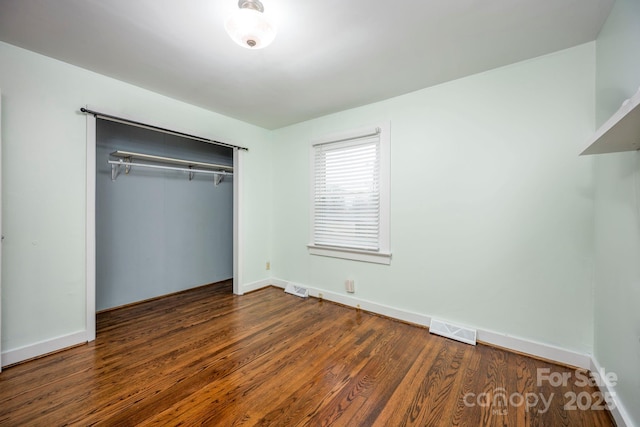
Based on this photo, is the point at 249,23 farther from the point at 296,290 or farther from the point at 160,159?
the point at 296,290

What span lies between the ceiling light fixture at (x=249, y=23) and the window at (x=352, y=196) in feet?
5.76

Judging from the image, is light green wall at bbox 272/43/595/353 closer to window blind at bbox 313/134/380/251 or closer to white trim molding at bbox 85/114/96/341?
window blind at bbox 313/134/380/251

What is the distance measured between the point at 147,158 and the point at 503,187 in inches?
159

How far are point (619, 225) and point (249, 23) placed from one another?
254 cm

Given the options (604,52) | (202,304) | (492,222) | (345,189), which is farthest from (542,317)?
(202,304)

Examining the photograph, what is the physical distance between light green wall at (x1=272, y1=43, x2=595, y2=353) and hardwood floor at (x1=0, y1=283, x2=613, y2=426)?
39 centimetres

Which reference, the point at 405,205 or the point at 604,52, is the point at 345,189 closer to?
the point at 405,205

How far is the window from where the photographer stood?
3.02m

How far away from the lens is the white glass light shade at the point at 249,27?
155cm

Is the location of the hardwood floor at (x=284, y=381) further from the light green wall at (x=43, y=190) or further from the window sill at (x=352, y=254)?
the window sill at (x=352, y=254)

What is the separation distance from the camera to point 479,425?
1.46 meters

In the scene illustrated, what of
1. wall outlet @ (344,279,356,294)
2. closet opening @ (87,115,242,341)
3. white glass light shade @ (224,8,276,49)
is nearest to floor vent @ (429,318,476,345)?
wall outlet @ (344,279,356,294)

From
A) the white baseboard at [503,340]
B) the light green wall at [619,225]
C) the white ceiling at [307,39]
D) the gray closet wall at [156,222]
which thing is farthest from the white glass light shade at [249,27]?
the white baseboard at [503,340]

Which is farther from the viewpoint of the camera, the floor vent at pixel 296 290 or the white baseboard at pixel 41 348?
the floor vent at pixel 296 290
